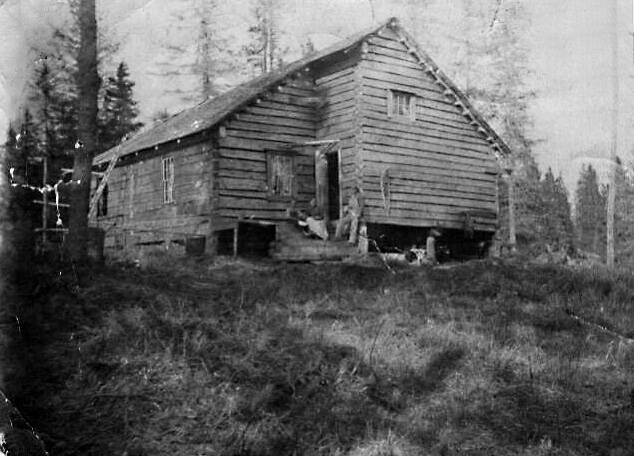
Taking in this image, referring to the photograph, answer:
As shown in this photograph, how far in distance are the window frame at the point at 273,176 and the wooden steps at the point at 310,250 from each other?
184cm

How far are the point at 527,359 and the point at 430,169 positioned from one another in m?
14.0

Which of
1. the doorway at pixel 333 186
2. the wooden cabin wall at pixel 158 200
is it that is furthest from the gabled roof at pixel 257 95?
the doorway at pixel 333 186

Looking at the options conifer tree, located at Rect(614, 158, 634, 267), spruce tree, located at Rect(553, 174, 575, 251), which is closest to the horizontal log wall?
spruce tree, located at Rect(553, 174, 575, 251)

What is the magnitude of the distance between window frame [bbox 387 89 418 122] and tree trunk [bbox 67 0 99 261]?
40.5 feet

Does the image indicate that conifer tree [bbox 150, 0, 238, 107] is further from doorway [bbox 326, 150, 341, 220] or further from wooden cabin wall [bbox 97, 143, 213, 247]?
doorway [bbox 326, 150, 341, 220]

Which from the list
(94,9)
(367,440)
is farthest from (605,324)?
(94,9)

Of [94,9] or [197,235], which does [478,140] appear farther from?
[94,9]

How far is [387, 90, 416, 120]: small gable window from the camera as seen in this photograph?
20.0 meters

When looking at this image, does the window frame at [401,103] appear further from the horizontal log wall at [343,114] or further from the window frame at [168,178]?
the window frame at [168,178]

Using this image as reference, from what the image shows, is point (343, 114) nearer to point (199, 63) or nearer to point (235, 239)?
point (235, 239)

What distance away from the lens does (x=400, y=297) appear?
9.91 m

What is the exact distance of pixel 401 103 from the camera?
804 inches

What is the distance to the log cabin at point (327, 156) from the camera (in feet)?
60.6

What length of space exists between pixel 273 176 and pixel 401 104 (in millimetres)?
5133
